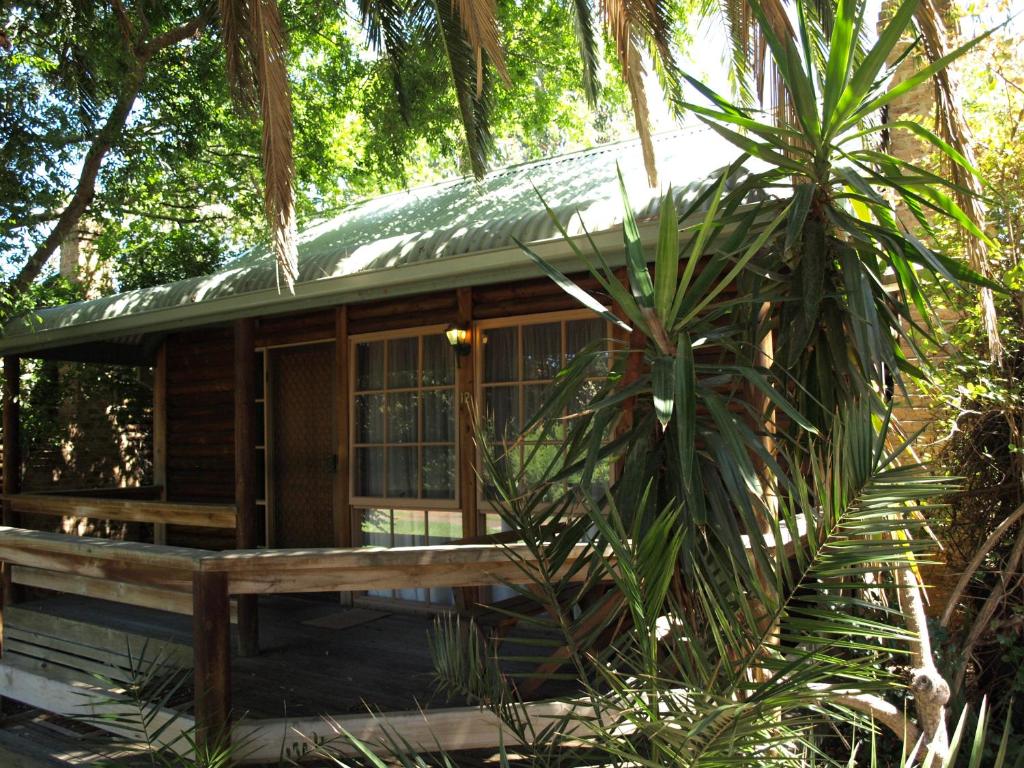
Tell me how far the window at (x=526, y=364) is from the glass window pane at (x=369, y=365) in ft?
3.45

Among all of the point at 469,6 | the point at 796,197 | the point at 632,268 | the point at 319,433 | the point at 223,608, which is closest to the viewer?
the point at 632,268

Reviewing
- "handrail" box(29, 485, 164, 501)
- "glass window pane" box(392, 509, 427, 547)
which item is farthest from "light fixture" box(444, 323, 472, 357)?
"handrail" box(29, 485, 164, 501)

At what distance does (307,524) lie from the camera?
7.48 meters

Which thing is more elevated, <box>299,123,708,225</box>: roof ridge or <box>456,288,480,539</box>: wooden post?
<box>299,123,708,225</box>: roof ridge

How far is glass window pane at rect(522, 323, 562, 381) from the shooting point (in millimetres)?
5773

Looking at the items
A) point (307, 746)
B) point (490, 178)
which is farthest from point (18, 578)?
point (490, 178)

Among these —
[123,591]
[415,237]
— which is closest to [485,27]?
[415,237]

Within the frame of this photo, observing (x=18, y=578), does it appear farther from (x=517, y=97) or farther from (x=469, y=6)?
(x=517, y=97)

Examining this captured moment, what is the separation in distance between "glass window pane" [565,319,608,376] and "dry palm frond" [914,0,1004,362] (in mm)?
2343

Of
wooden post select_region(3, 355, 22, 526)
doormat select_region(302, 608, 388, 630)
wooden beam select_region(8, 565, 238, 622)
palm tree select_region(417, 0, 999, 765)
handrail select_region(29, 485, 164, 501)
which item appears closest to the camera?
palm tree select_region(417, 0, 999, 765)

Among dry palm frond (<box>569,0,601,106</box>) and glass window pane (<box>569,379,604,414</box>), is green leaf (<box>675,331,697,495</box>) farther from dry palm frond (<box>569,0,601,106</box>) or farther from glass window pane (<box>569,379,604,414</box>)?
dry palm frond (<box>569,0,601,106</box>)

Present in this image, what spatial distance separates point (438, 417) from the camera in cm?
640

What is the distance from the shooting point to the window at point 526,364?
5609mm

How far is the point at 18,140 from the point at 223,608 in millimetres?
6963
